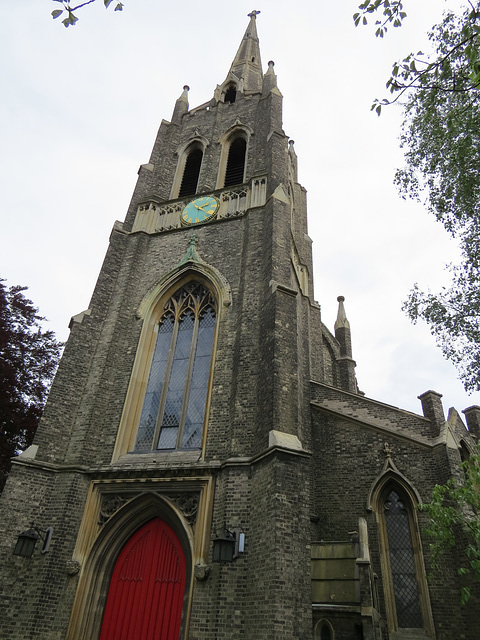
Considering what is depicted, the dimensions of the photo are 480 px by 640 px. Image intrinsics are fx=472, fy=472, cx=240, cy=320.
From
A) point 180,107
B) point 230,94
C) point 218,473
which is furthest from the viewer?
point 230,94

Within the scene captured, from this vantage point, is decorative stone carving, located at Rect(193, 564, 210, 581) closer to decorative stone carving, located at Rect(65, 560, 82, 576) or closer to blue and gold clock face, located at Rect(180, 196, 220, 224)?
decorative stone carving, located at Rect(65, 560, 82, 576)

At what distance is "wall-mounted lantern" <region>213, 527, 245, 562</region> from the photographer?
27.7 feet

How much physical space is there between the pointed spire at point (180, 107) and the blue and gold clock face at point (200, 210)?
6560mm

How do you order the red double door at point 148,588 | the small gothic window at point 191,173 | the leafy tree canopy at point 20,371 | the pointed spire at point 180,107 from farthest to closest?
1. the pointed spire at point 180,107
2. the small gothic window at point 191,173
3. the leafy tree canopy at point 20,371
4. the red double door at point 148,588

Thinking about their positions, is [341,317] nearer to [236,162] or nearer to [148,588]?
[236,162]

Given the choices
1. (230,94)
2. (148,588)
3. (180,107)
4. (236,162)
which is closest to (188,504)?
(148,588)

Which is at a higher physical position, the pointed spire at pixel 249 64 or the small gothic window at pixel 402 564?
the pointed spire at pixel 249 64

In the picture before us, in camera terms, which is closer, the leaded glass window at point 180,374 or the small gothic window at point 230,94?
the leaded glass window at point 180,374

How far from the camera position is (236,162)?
1811cm

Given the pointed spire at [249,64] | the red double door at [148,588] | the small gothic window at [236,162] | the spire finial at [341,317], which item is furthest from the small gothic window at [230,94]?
the red double door at [148,588]

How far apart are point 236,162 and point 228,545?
13.9 m

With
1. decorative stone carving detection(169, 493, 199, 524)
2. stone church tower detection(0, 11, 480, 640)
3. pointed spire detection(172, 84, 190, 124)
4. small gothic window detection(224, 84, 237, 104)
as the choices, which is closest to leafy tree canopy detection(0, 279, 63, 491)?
stone church tower detection(0, 11, 480, 640)

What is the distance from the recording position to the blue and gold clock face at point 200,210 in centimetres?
1538

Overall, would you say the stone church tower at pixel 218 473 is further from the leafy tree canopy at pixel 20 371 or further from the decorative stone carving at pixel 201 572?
the leafy tree canopy at pixel 20 371
